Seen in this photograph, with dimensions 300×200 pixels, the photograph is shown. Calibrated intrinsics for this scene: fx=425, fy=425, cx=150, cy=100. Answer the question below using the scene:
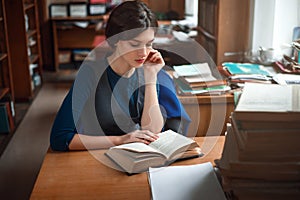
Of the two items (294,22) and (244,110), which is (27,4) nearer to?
(294,22)

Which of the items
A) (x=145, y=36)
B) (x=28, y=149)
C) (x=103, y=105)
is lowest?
(x=28, y=149)

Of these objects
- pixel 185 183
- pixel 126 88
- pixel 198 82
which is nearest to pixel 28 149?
pixel 198 82

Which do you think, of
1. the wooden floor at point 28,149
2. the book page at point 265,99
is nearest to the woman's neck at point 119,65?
the book page at point 265,99

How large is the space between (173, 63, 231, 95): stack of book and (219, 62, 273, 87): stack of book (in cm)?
7

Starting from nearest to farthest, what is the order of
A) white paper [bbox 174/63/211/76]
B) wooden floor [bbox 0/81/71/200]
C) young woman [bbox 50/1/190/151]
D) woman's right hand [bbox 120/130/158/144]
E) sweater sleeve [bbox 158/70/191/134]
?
woman's right hand [bbox 120/130/158/144] < young woman [bbox 50/1/190/151] < sweater sleeve [bbox 158/70/191/134] < white paper [bbox 174/63/211/76] < wooden floor [bbox 0/81/71/200]

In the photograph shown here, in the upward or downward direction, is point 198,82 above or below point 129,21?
below

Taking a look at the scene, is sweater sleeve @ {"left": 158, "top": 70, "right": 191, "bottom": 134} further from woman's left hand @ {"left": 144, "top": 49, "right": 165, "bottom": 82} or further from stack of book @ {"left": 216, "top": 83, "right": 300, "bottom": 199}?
stack of book @ {"left": 216, "top": 83, "right": 300, "bottom": 199}

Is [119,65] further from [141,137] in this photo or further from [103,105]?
[141,137]

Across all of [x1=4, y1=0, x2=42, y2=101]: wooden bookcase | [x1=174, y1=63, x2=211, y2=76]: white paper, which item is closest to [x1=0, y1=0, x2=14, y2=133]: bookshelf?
[x1=4, y1=0, x2=42, y2=101]: wooden bookcase

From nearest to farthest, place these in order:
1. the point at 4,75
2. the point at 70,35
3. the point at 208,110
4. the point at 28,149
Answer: the point at 208,110 → the point at 28,149 → the point at 4,75 → the point at 70,35

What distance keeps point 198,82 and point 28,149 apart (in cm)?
162

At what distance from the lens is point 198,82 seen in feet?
7.66

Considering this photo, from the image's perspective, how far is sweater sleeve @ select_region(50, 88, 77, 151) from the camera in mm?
1555

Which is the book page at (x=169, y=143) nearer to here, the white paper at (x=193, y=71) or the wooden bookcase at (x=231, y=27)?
the white paper at (x=193, y=71)
